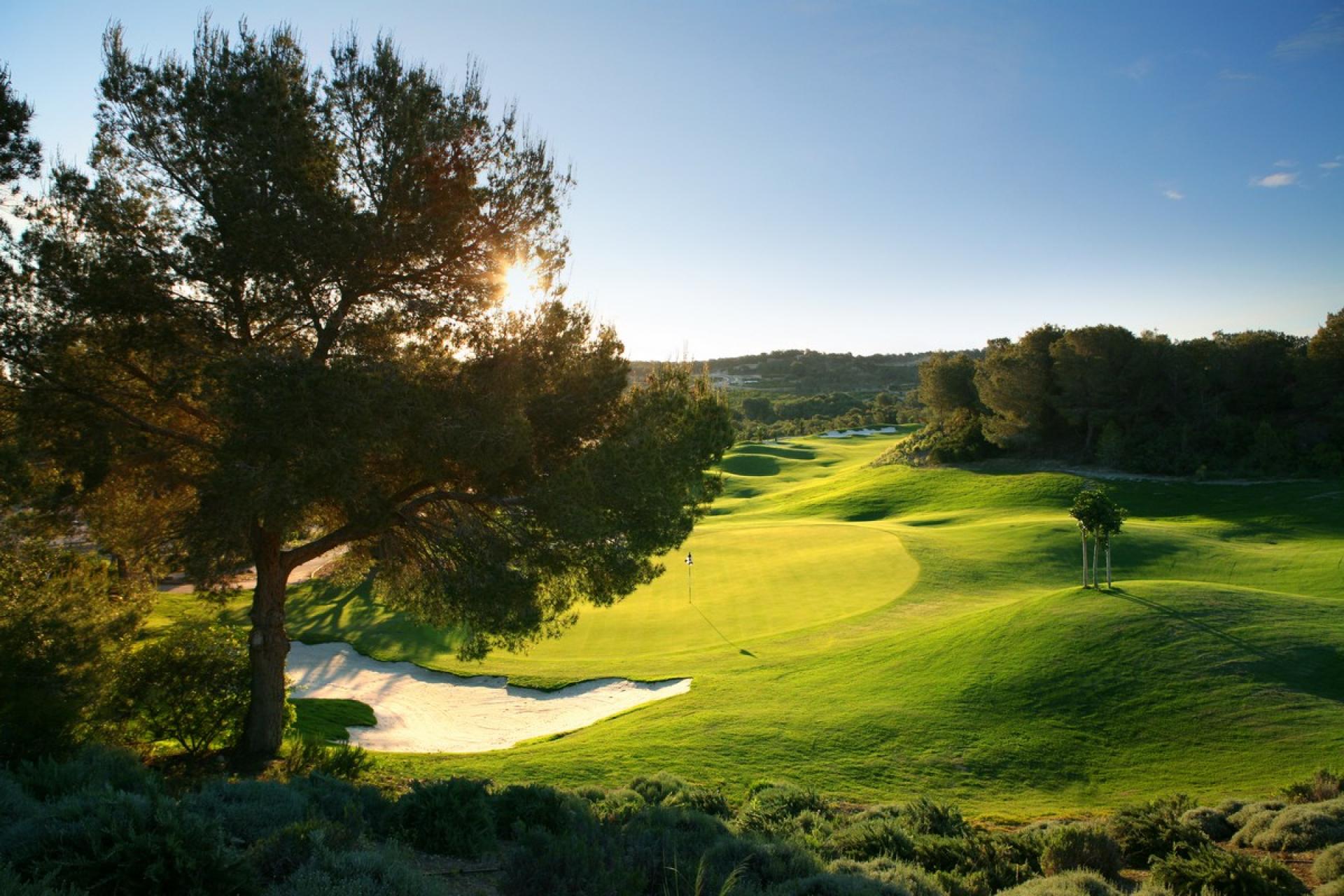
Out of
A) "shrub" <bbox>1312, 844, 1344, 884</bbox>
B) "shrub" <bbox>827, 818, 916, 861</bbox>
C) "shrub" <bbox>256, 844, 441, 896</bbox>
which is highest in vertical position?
"shrub" <bbox>256, 844, 441, 896</bbox>

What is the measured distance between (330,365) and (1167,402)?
47.5 meters

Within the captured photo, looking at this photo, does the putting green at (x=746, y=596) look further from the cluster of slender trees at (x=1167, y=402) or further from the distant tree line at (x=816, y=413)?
the distant tree line at (x=816, y=413)

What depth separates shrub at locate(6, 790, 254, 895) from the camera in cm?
446

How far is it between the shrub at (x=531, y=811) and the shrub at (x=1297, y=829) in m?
7.62

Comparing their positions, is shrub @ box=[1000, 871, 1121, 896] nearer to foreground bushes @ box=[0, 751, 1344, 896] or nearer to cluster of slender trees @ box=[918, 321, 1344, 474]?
foreground bushes @ box=[0, 751, 1344, 896]

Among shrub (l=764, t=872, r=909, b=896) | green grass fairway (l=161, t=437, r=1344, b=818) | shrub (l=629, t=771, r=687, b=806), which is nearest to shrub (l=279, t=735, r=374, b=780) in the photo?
green grass fairway (l=161, t=437, r=1344, b=818)

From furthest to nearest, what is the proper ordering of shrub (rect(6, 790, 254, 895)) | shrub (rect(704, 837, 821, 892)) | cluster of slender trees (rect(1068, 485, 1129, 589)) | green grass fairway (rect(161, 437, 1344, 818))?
cluster of slender trees (rect(1068, 485, 1129, 589))
green grass fairway (rect(161, 437, 1344, 818))
shrub (rect(704, 837, 821, 892))
shrub (rect(6, 790, 254, 895))

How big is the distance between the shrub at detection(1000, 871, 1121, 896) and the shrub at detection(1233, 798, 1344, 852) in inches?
131

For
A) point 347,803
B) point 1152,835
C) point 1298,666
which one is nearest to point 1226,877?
point 1152,835

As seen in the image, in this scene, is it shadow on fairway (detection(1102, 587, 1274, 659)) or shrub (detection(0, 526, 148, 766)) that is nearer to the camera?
shrub (detection(0, 526, 148, 766))

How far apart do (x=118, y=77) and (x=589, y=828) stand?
11.3 m

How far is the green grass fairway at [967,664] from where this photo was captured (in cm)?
1296

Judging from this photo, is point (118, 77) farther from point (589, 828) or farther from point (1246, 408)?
point (1246, 408)

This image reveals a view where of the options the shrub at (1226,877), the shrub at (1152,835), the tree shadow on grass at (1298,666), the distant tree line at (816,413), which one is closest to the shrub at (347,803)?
the shrub at (1226,877)
